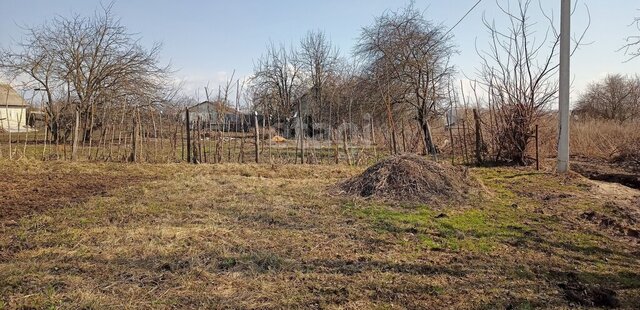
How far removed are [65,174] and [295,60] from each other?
31937mm

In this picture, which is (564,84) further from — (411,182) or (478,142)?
(411,182)

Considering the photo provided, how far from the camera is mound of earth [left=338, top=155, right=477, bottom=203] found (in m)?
6.69

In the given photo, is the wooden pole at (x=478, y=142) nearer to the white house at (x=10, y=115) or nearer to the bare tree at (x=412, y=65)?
the bare tree at (x=412, y=65)

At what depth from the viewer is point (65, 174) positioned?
364 inches

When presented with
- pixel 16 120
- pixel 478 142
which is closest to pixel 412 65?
pixel 478 142

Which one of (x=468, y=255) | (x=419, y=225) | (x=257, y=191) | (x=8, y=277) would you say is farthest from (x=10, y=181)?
(x=468, y=255)

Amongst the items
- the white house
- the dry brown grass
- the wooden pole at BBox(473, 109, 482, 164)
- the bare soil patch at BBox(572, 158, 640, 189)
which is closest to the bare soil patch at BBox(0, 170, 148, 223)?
the white house

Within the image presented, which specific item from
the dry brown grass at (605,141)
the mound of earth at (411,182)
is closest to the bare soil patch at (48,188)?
the mound of earth at (411,182)

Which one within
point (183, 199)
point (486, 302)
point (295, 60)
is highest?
point (295, 60)

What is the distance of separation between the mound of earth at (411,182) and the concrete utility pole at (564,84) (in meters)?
3.84

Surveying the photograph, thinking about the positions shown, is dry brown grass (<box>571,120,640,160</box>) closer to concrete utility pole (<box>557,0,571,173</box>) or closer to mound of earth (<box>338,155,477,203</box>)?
concrete utility pole (<box>557,0,571,173</box>)

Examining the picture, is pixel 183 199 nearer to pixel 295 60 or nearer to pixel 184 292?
pixel 184 292

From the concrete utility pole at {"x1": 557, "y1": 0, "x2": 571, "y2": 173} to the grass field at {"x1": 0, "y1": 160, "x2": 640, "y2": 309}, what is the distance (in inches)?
107

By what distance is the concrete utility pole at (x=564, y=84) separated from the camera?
32.0 ft
